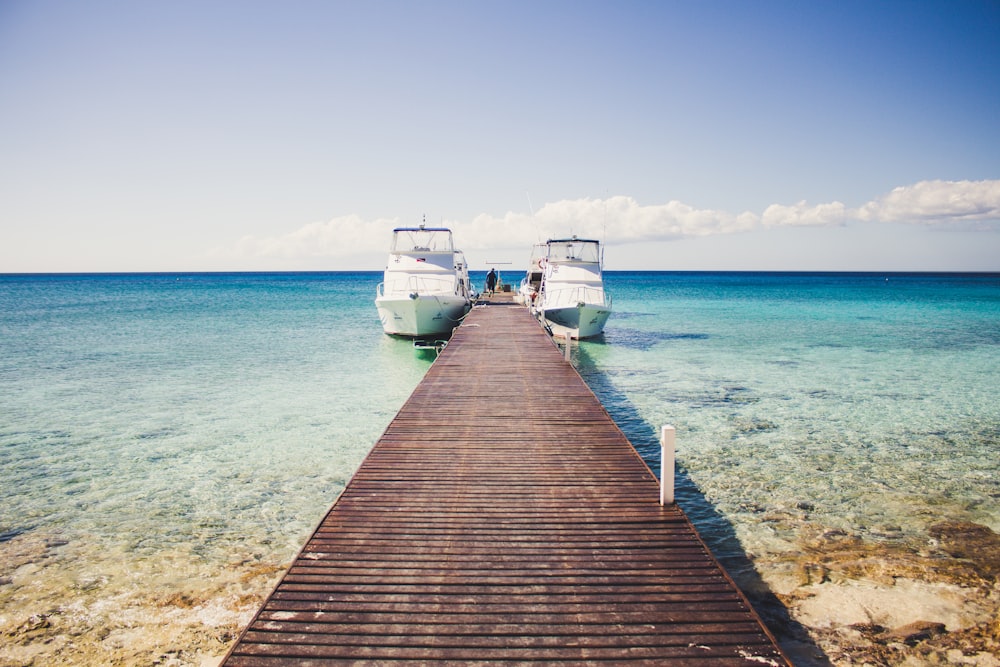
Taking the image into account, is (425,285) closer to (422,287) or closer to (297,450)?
(422,287)

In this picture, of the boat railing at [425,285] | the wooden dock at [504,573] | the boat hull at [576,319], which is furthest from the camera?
the boat railing at [425,285]

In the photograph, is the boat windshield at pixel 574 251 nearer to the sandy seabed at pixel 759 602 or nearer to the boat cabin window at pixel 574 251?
the boat cabin window at pixel 574 251

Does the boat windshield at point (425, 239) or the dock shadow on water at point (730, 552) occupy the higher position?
the boat windshield at point (425, 239)

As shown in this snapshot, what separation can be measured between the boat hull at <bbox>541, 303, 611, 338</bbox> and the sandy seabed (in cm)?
1759

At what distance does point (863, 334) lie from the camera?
96.7 ft

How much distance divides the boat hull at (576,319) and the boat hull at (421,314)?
4412 millimetres

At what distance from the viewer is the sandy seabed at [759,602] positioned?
505cm

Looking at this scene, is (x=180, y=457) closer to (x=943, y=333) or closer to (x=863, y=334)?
(x=863, y=334)

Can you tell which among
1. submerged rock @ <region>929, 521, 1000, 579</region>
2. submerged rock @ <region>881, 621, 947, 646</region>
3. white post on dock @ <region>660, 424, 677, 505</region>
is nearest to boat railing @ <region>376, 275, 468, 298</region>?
white post on dock @ <region>660, 424, 677, 505</region>

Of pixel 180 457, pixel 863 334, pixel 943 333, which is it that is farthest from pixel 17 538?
pixel 943 333

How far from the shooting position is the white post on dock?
5.81 m

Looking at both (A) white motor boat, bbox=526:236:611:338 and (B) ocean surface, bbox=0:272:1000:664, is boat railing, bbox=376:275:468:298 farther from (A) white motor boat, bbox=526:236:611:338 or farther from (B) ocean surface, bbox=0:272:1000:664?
(A) white motor boat, bbox=526:236:611:338

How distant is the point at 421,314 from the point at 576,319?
6958 mm

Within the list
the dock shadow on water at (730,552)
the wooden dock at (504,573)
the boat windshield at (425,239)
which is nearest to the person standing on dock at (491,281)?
the boat windshield at (425,239)
